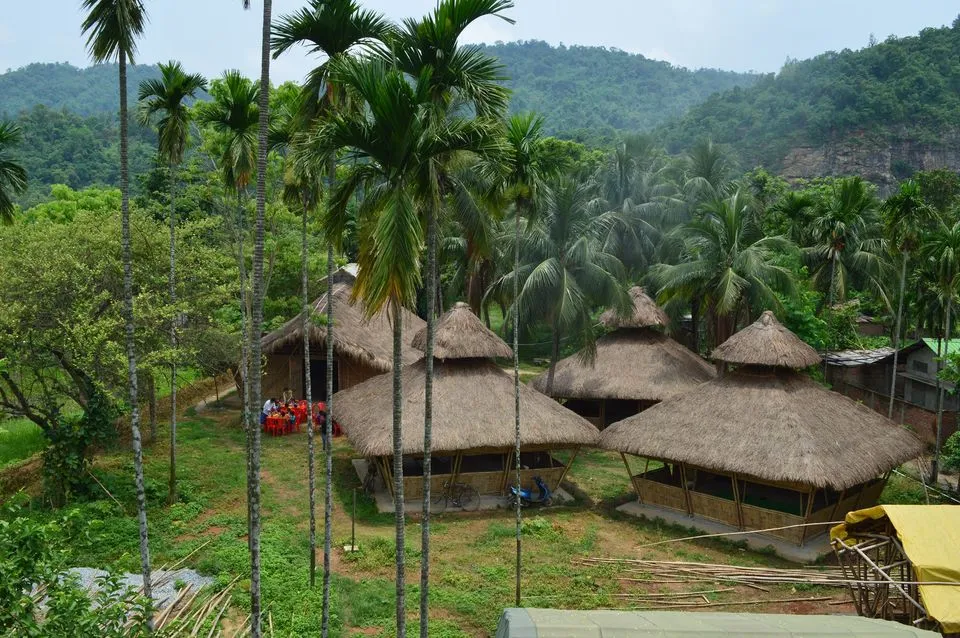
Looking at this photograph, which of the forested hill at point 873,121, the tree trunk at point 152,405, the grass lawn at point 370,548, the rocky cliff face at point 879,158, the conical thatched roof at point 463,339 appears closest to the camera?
the grass lawn at point 370,548

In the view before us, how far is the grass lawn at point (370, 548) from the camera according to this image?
12906 mm

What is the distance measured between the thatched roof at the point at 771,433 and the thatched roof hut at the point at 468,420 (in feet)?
5.71

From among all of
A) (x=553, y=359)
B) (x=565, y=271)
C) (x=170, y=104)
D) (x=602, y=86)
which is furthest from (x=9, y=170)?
(x=602, y=86)

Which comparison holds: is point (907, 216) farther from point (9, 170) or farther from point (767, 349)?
point (9, 170)

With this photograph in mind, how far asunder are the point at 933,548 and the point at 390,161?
8803mm

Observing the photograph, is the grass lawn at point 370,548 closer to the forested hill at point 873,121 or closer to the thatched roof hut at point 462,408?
the thatched roof hut at point 462,408

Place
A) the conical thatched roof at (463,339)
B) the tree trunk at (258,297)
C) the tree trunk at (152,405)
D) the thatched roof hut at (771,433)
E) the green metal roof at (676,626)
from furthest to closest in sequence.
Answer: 1. the tree trunk at (152,405)
2. the conical thatched roof at (463,339)
3. the thatched roof hut at (771,433)
4. the green metal roof at (676,626)
5. the tree trunk at (258,297)

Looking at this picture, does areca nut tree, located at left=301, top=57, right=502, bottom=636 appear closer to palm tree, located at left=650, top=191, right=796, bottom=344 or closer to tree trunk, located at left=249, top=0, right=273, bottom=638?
tree trunk, located at left=249, top=0, right=273, bottom=638

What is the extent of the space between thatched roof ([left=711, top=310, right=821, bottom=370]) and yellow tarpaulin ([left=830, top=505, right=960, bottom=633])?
7.04m

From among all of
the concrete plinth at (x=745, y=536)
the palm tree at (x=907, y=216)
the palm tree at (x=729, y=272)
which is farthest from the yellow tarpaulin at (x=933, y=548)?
the palm tree at (x=729, y=272)

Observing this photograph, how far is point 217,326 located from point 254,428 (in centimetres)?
1355

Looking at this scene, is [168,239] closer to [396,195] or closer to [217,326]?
[217,326]

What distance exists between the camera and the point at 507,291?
27.0m

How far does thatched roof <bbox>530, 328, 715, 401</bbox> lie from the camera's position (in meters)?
24.9
